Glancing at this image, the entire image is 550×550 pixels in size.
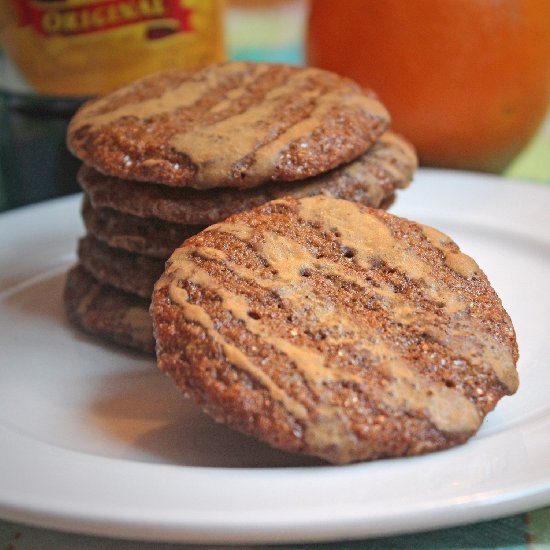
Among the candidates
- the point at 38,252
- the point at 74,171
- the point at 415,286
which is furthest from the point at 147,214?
the point at 74,171

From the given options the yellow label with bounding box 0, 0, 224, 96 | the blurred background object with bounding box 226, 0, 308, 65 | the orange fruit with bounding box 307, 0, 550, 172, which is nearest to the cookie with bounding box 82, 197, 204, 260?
the yellow label with bounding box 0, 0, 224, 96

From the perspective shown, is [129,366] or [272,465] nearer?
[272,465]

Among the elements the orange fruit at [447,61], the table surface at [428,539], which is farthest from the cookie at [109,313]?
the orange fruit at [447,61]

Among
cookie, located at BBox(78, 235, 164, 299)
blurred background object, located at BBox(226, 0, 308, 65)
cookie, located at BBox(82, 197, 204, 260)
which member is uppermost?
cookie, located at BBox(82, 197, 204, 260)

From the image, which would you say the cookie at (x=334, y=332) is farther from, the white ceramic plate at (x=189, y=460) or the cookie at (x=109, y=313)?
the cookie at (x=109, y=313)

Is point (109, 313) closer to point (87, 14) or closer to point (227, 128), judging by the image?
point (227, 128)

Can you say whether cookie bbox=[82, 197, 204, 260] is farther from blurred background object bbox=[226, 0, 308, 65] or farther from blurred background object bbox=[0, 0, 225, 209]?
blurred background object bbox=[226, 0, 308, 65]

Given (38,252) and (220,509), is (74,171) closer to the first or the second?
(38,252)
